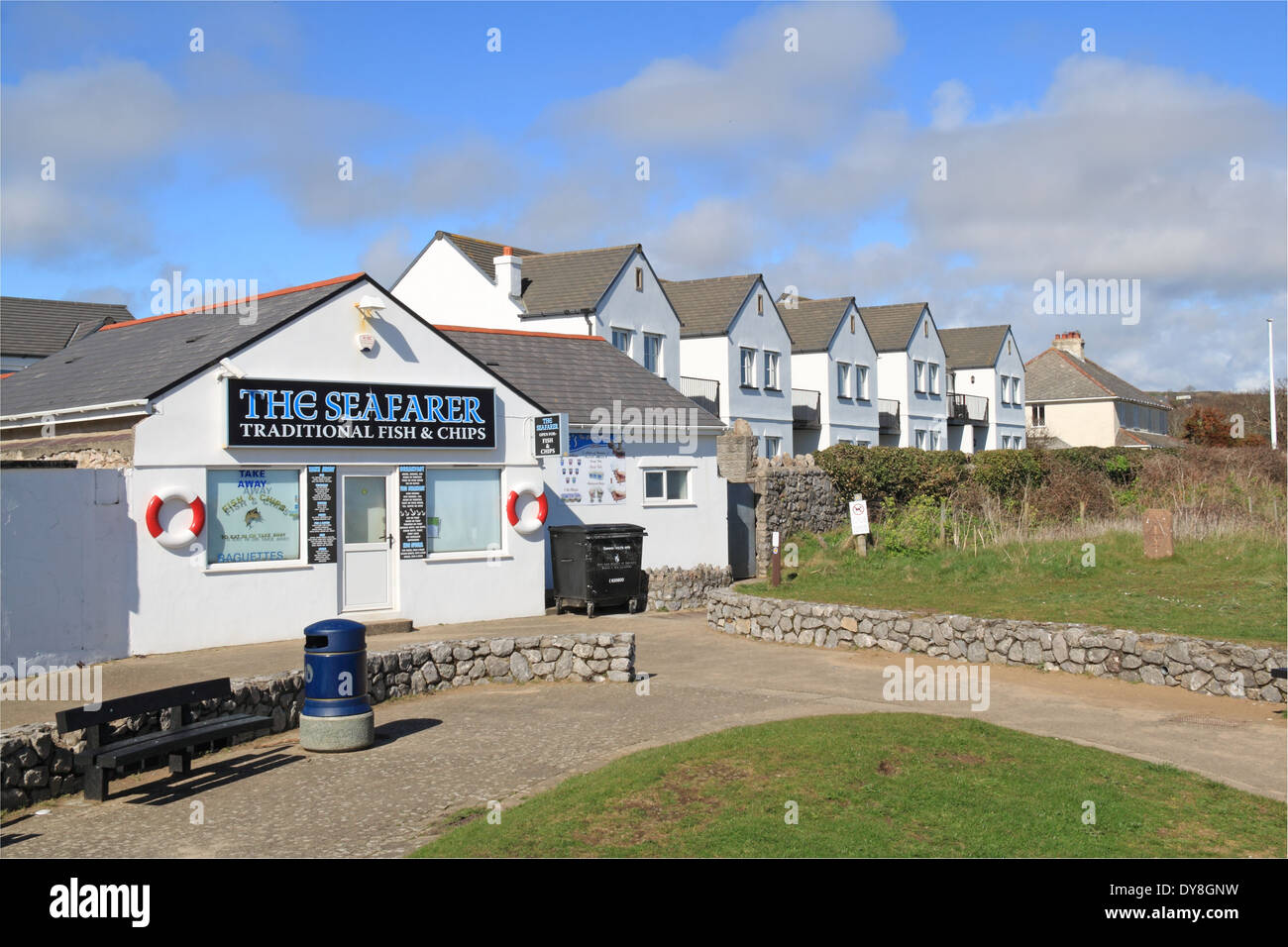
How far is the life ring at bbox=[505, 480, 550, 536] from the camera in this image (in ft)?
66.1

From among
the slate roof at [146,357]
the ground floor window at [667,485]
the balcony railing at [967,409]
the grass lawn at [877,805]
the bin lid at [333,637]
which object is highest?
the balcony railing at [967,409]

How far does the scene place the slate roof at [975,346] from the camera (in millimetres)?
64938

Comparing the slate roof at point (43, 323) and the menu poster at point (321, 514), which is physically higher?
the slate roof at point (43, 323)

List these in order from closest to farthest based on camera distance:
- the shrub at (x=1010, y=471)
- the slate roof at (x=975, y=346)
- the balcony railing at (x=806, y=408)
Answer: the shrub at (x=1010, y=471) < the balcony railing at (x=806, y=408) < the slate roof at (x=975, y=346)

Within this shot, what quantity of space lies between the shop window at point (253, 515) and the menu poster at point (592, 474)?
21.9 ft

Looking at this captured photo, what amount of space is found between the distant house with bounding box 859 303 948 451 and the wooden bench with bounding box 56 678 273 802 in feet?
152

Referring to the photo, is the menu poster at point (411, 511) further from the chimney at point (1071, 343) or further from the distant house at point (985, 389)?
the chimney at point (1071, 343)

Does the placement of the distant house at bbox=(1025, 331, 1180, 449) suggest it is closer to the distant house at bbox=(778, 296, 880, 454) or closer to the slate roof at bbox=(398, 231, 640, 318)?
the distant house at bbox=(778, 296, 880, 454)

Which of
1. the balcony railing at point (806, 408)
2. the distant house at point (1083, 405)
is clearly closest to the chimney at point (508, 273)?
the balcony railing at point (806, 408)

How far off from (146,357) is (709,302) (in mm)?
28975

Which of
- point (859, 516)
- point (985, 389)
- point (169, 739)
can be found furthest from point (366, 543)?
point (985, 389)

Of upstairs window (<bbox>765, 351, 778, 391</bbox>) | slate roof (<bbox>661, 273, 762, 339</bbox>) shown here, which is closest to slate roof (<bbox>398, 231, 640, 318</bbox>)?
slate roof (<bbox>661, 273, 762, 339</bbox>)
